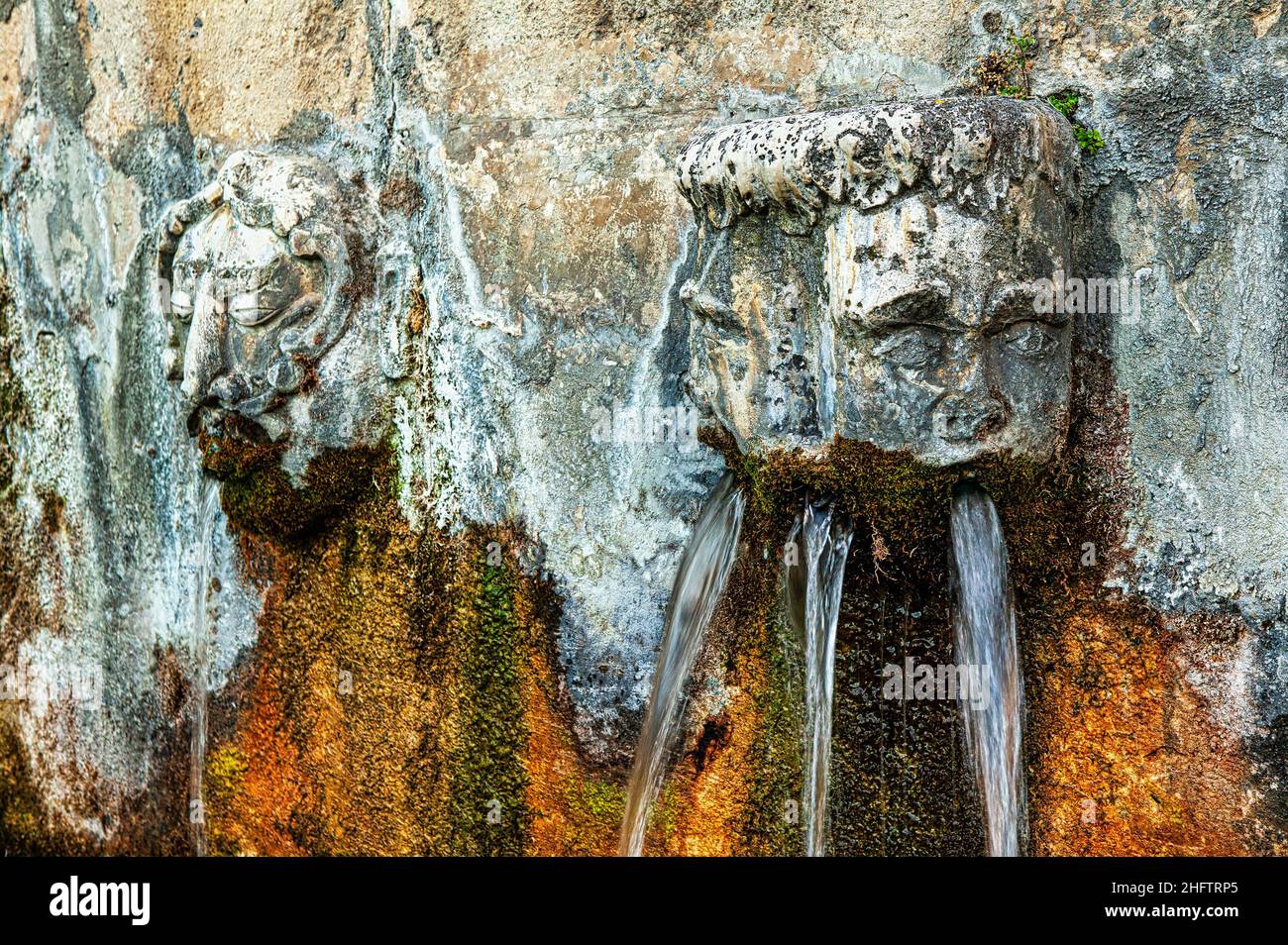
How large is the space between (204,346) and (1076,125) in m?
1.88

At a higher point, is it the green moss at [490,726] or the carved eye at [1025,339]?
the carved eye at [1025,339]

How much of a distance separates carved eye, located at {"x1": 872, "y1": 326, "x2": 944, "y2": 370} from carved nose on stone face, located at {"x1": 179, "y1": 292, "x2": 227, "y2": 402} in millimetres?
1481

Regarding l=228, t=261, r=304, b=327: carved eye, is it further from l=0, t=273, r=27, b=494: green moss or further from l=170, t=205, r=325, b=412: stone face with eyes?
l=0, t=273, r=27, b=494: green moss

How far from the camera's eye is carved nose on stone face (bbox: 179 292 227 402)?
289 centimetres

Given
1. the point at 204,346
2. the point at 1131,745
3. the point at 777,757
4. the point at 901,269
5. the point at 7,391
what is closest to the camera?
the point at 901,269

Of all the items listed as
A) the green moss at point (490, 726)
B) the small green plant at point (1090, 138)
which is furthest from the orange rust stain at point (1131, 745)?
the green moss at point (490, 726)

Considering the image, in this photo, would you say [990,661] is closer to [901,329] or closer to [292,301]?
[901,329]

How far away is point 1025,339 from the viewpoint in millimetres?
2344

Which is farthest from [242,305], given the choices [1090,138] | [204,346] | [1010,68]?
[1090,138]

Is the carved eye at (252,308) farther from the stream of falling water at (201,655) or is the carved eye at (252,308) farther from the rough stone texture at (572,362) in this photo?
the stream of falling water at (201,655)

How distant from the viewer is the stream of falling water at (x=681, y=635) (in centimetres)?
Result: 275

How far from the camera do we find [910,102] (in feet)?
7.51

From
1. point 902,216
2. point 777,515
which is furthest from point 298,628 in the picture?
point 902,216
